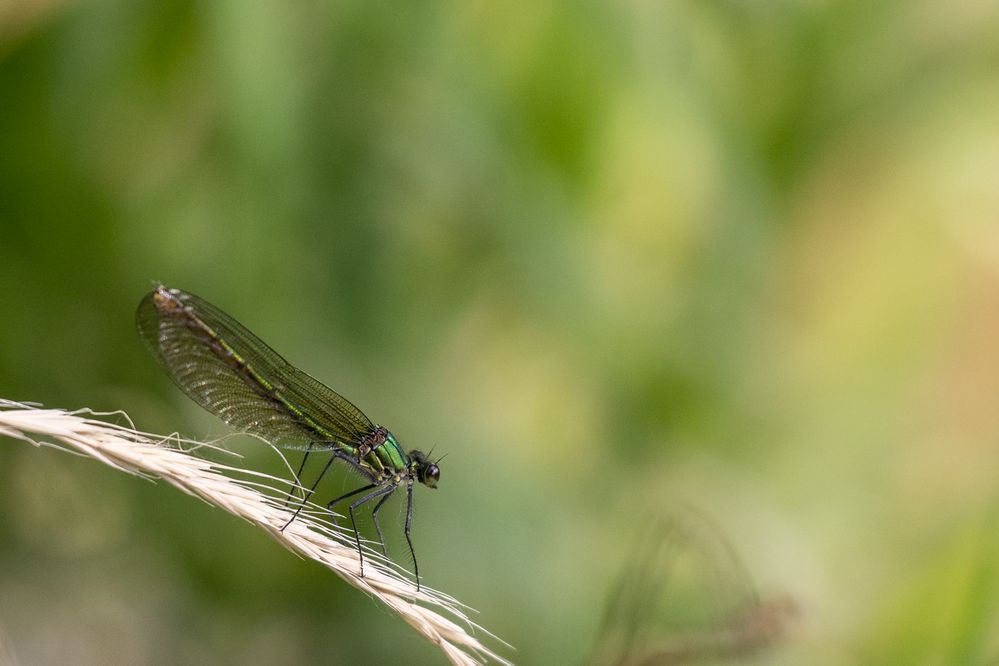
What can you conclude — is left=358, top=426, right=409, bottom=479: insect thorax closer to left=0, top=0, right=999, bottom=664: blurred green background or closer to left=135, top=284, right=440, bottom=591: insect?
left=135, top=284, right=440, bottom=591: insect

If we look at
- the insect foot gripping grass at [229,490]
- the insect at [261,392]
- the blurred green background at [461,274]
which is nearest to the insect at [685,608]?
the blurred green background at [461,274]

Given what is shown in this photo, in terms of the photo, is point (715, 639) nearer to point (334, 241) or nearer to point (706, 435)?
point (334, 241)

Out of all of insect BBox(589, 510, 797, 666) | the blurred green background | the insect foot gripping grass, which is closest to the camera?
the insect foot gripping grass

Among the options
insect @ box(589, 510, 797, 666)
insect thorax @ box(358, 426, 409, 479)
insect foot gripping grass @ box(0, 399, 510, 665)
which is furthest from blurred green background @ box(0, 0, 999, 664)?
insect foot gripping grass @ box(0, 399, 510, 665)

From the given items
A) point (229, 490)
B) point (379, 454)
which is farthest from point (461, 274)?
point (229, 490)

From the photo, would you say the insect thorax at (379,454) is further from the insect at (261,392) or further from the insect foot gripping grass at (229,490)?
the insect foot gripping grass at (229,490)

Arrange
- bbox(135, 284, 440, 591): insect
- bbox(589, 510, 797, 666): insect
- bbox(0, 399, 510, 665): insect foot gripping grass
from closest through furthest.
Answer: bbox(0, 399, 510, 665): insect foot gripping grass → bbox(589, 510, 797, 666): insect → bbox(135, 284, 440, 591): insect

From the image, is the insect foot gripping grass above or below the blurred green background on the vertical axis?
below

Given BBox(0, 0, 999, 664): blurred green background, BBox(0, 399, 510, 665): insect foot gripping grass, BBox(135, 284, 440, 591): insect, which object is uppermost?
BBox(0, 0, 999, 664): blurred green background
